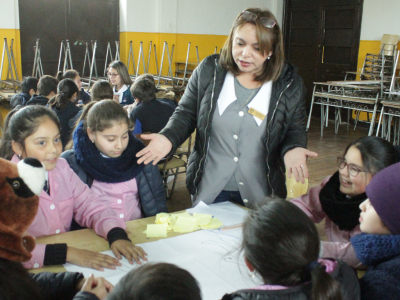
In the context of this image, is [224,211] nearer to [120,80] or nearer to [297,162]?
[297,162]

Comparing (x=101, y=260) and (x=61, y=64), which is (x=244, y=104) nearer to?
(x=101, y=260)

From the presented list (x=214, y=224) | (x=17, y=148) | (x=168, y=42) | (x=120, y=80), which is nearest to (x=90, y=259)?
(x=214, y=224)

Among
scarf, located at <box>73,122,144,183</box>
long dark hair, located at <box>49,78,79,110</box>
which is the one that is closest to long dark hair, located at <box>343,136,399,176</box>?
scarf, located at <box>73,122,144,183</box>

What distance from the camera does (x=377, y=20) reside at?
7.32 metres

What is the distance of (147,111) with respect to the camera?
11.8 ft

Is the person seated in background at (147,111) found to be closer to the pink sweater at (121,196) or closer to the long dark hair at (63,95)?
the long dark hair at (63,95)

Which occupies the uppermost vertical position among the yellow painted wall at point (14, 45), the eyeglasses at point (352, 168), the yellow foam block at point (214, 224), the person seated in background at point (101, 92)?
the yellow painted wall at point (14, 45)

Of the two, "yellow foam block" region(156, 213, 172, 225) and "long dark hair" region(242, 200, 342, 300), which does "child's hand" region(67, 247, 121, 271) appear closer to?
"yellow foam block" region(156, 213, 172, 225)

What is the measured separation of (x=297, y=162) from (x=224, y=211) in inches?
15.1

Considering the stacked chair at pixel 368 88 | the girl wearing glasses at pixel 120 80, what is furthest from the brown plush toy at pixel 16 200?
the stacked chair at pixel 368 88

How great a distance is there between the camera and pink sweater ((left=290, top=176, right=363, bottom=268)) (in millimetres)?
1399

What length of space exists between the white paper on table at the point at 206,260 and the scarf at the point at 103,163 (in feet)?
1.57

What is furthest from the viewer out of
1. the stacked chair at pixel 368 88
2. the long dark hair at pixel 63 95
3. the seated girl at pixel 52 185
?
the stacked chair at pixel 368 88

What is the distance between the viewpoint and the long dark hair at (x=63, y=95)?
12.1 feet
